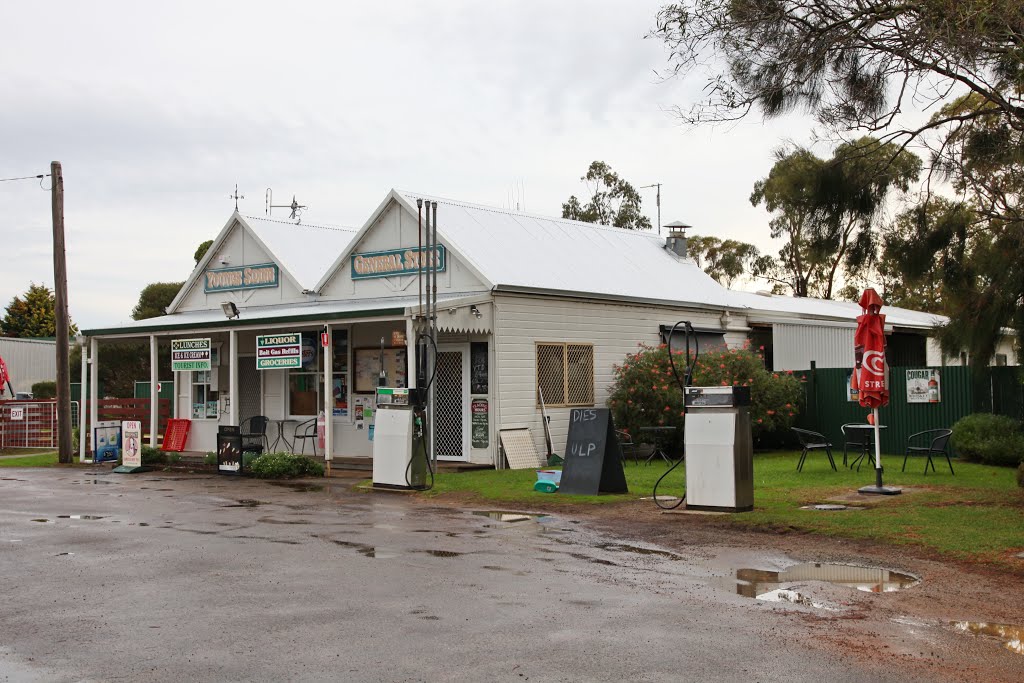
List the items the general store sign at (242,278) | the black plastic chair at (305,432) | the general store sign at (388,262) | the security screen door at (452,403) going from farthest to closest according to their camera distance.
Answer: the general store sign at (242,278) → the black plastic chair at (305,432) → the general store sign at (388,262) → the security screen door at (452,403)

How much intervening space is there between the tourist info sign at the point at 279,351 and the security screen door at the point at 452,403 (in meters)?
2.94

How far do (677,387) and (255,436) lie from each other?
8349mm

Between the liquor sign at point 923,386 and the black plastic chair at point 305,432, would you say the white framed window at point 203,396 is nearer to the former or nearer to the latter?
the black plastic chair at point 305,432

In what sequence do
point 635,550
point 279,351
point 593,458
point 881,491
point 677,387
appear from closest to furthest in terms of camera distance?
1. point 635,550
2. point 881,491
3. point 593,458
4. point 677,387
5. point 279,351

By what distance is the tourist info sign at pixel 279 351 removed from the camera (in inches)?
837

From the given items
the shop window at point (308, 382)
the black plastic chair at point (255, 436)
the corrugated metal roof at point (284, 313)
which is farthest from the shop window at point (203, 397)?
the shop window at point (308, 382)

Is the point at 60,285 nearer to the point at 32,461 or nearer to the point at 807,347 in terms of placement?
the point at 32,461

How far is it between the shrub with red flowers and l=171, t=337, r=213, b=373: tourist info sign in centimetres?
878

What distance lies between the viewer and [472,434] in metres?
20.2

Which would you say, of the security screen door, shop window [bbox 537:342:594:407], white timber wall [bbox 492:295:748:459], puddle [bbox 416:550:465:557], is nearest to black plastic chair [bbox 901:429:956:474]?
white timber wall [bbox 492:295:748:459]

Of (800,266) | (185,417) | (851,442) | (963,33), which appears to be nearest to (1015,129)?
(963,33)

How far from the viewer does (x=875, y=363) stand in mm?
14570

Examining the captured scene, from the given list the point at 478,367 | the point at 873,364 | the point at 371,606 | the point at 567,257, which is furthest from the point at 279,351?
the point at 371,606

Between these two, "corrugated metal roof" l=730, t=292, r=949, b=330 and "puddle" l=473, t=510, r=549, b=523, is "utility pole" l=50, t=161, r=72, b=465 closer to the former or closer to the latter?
"puddle" l=473, t=510, r=549, b=523
